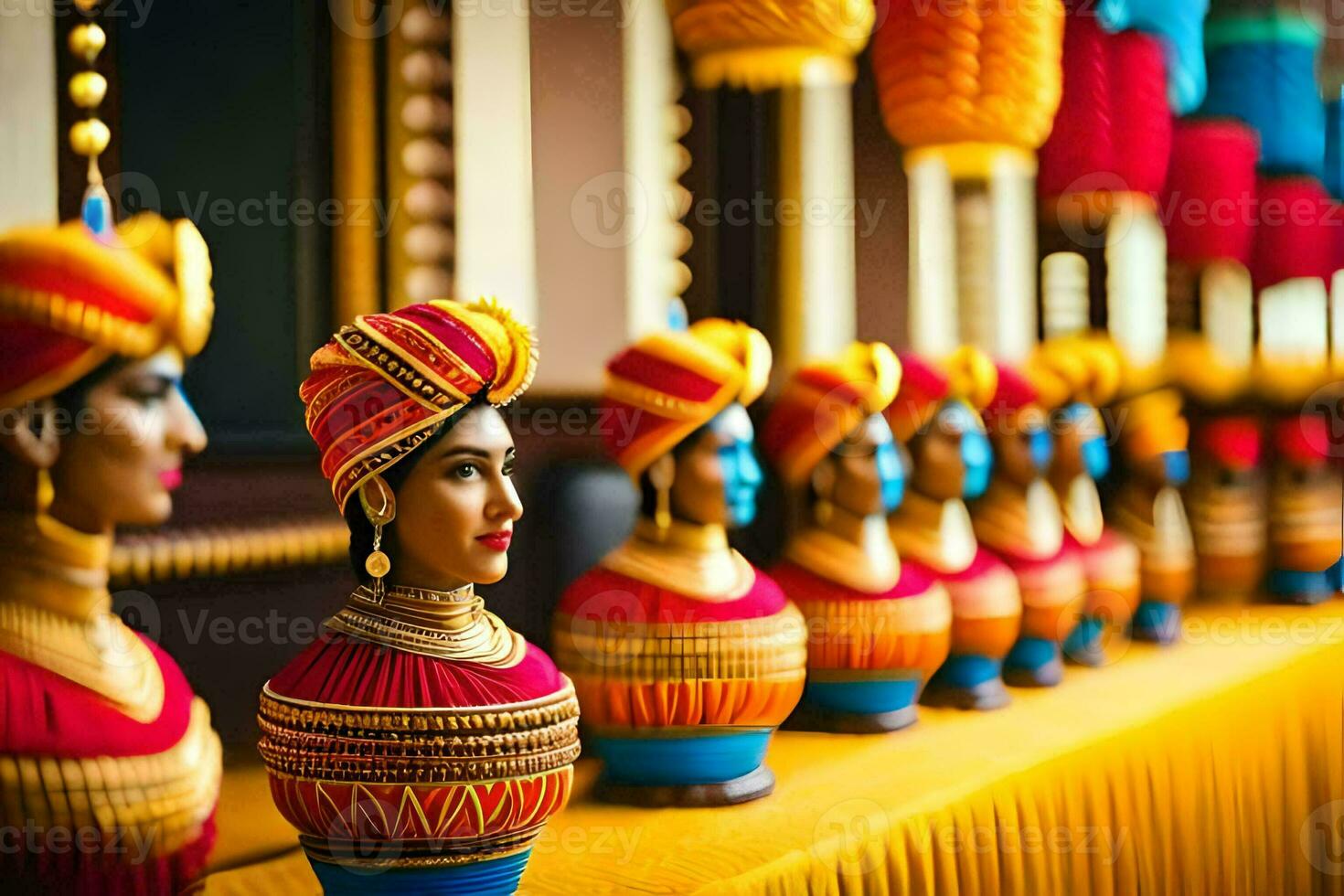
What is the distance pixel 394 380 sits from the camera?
1487 mm

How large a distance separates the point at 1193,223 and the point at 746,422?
239cm

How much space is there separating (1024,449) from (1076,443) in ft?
0.71

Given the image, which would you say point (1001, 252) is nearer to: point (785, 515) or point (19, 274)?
point (785, 515)

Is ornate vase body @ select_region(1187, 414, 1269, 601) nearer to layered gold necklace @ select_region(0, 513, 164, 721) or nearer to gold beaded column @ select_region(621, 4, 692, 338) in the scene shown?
gold beaded column @ select_region(621, 4, 692, 338)

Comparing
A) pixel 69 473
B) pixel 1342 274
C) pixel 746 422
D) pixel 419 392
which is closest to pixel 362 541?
pixel 419 392

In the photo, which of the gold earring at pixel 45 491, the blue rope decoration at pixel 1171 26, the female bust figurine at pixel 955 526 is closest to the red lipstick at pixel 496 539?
the gold earring at pixel 45 491

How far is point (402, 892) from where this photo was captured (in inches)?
58.7

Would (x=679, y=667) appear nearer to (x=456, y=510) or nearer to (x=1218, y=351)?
(x=456, y=510)

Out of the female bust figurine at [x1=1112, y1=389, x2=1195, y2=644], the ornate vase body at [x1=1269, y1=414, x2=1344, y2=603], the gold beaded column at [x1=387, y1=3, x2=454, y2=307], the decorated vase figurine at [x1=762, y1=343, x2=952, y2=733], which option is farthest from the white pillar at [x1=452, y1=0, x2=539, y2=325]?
the ornate vase body at [x1=1269, y1=414, x2=1344, y2=603]

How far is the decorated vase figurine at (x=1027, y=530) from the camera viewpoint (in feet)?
9.46

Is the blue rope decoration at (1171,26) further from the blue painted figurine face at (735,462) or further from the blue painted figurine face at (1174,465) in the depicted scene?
the blue painted figurine face at (735,462)

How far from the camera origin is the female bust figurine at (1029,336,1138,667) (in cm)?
308

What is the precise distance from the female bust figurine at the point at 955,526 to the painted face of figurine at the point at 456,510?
1.22 m

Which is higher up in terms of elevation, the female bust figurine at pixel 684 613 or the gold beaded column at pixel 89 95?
the gold beaded column at pixel 89 95
